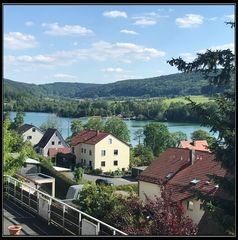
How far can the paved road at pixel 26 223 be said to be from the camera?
21.3ft

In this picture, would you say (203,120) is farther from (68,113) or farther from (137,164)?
(68,113)

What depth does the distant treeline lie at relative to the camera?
4528cm

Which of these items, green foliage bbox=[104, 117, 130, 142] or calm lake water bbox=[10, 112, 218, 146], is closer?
calm lake water bbox=[10, 112, 218, 146]

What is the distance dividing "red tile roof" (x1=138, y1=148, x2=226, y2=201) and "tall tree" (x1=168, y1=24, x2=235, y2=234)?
368 inches

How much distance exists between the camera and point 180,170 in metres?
18.4

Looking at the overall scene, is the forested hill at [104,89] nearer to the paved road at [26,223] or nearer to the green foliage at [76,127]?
the green foliage at [76,127]

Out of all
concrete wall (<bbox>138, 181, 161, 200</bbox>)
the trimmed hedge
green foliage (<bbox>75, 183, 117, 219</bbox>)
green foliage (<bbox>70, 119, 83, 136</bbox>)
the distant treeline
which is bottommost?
the trimmed hedge

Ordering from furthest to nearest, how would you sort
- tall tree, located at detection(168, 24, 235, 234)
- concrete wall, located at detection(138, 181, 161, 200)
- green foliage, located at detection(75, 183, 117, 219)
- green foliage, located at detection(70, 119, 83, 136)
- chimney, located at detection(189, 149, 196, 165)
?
green foliage, located at detection(70, 119, 83, 136) < chimney, located at detection(189, 149, 196, 165) < concrete wall, located at detection(138, 181, 161, 200) < green foliage, located at detection(75, 183, 117, 219) < tall tree, located at detection(168, 24, 235, 234)

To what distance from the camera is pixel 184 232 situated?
6.29 m

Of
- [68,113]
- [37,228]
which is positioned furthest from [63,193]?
[68,113]

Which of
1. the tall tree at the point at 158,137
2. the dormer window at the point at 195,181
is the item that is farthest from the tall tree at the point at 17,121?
the dormer window at the point at 195,181

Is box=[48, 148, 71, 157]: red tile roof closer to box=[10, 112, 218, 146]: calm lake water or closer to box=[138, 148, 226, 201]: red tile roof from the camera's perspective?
box=[10, 112, 218, 146]: calm lake water

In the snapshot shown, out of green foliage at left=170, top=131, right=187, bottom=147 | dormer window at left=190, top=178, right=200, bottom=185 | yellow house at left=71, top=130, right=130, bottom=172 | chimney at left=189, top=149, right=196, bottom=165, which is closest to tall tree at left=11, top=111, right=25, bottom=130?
yellow house at left=71, top=130, right=130, bottom=172

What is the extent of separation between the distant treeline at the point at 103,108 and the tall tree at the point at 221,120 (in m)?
28.7
